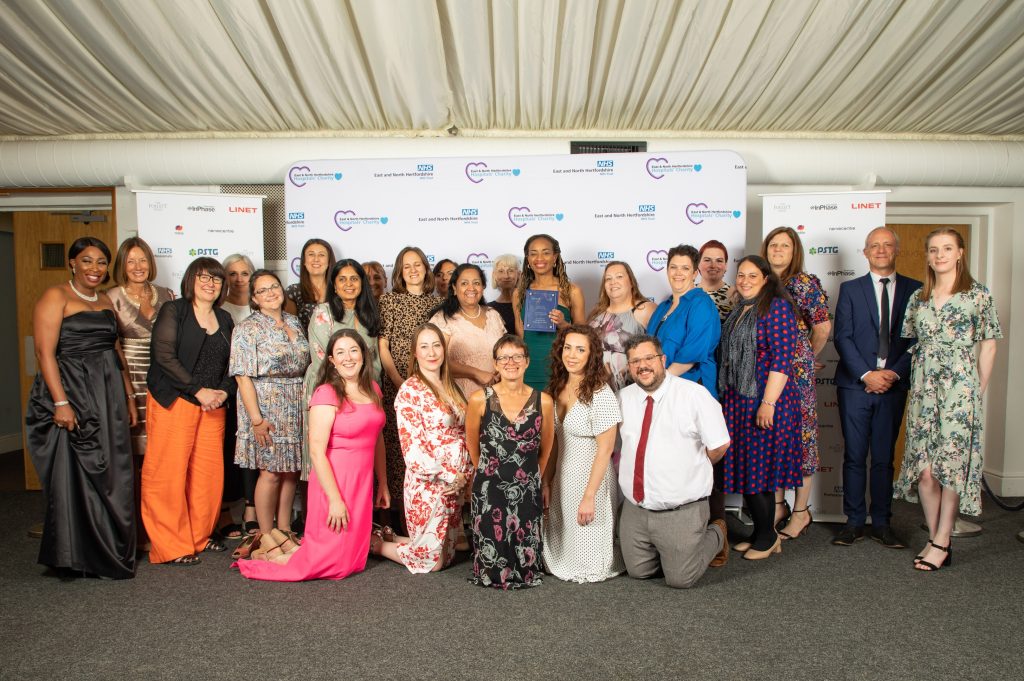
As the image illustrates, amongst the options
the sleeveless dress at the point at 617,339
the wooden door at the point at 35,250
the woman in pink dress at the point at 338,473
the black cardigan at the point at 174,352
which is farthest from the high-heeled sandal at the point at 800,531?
the wooden door at the point at 35,250

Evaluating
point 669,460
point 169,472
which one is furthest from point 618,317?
point 169,472

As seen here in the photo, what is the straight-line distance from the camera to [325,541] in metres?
3.31

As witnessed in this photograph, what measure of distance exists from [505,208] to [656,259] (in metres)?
1.10

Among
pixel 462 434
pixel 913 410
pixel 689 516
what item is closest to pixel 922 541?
pixel 913 410

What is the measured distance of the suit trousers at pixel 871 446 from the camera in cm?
387

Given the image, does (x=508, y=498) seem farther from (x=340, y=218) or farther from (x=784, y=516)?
(x=340, y=218)

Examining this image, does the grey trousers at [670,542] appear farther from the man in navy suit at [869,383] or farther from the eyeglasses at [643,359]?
the man in navy suit at [869,383]

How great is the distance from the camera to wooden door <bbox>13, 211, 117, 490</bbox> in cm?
550

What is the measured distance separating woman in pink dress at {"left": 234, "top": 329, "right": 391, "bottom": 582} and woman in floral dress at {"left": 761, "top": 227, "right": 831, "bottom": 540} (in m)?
2.36

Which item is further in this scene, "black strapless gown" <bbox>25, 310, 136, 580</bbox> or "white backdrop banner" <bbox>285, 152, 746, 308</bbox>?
"white backdrop banner" <bbox>285, 152, 746, 308</bbox>

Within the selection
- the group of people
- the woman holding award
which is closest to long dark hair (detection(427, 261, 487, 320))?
the group of people

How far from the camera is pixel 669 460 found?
3225 millimetres

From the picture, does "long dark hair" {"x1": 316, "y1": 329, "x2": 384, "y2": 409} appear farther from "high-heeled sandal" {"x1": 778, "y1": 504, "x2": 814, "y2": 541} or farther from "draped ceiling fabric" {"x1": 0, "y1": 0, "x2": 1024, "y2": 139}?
"high-heeled sandal" {"x1": 778, "y1": 504, "x2": 814, "y2": 541}

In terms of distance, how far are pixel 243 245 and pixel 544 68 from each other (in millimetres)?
2384
